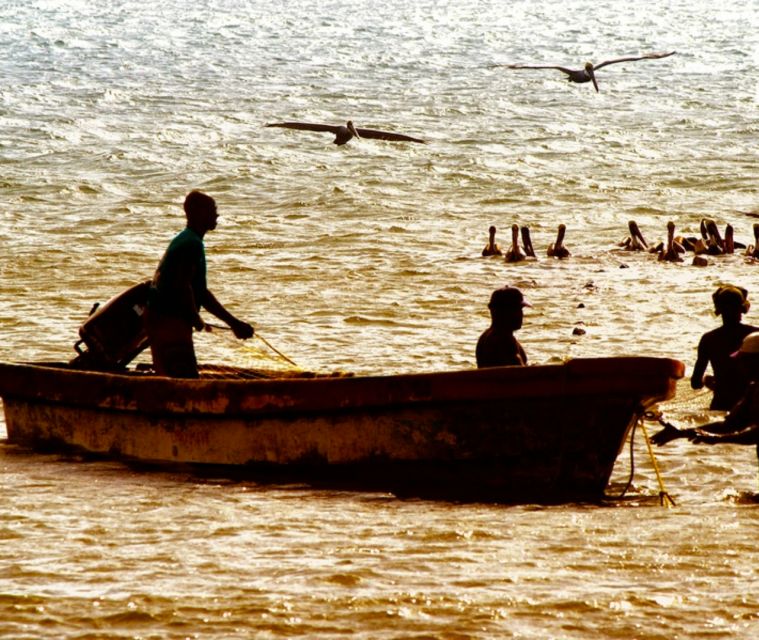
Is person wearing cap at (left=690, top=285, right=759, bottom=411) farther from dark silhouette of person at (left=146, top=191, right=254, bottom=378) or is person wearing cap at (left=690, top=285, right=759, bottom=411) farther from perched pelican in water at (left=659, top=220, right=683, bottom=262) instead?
perched pelican in water at (left=659, top=220, right=683, bottom=262)

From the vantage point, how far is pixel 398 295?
15688mm

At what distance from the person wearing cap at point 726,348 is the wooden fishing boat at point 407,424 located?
1767 mm

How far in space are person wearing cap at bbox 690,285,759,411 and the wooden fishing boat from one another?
1767 mm

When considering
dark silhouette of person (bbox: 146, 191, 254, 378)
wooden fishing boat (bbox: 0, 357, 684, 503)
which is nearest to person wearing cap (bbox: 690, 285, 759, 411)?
wooden fishing boat (bbox: 0, 357, 684, 503)

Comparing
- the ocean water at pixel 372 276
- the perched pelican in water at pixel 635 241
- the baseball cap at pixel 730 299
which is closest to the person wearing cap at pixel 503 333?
the ocean water at pixel 372 276

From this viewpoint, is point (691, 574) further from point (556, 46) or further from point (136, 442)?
point (556, 46)

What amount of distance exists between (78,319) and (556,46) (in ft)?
131

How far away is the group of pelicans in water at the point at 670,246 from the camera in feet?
57.6

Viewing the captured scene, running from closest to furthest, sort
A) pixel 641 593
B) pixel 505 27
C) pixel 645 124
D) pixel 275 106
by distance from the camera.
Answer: pixel 641 593, pixel 645 124, pixel 275 106, pixel 505 27

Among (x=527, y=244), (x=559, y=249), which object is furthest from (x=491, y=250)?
(x=559, y=249)

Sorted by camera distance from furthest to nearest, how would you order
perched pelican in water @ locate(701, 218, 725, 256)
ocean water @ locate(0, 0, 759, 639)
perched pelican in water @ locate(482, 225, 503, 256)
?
perched pelican in water @ locate(482, 225, 503, 256) → perched pelican in water @ locate(701, 218, 725, 256) → ocean water @ locate(0, 0, 759, 639)

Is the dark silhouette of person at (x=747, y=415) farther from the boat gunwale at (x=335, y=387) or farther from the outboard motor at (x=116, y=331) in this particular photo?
the outboard motor at (x=116, y=331)

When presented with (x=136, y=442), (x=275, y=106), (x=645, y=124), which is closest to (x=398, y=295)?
(x=136, y=442)

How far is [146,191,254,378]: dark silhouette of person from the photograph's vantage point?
848 cm
